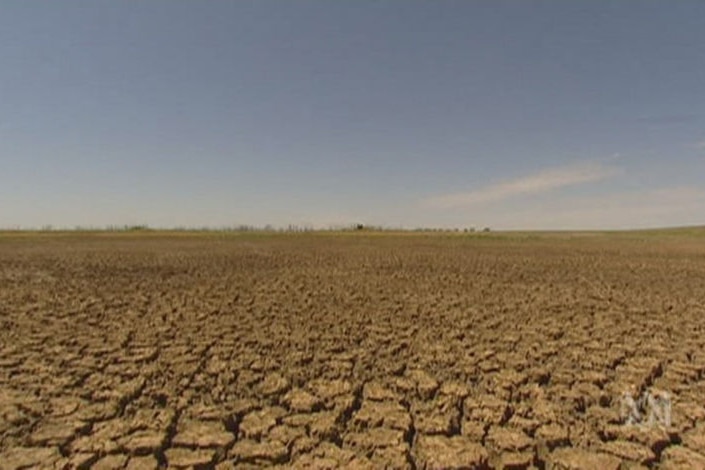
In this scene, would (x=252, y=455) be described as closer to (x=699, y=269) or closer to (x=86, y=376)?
(x=86, y=376)

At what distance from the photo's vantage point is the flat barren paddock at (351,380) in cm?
280

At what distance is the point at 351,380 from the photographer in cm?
394

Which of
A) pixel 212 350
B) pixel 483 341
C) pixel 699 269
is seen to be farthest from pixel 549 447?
pixel 699 269

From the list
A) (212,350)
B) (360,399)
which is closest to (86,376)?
(212,350)

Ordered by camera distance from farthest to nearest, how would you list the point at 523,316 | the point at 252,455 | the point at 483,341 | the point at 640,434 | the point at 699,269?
the point at 699,269 → the point at 523,316 → the point at 483,341 → the point at 640,434 → the point at 252,455

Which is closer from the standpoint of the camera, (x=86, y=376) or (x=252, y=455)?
(x=252, y=455)

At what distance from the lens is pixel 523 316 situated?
632 centimetres

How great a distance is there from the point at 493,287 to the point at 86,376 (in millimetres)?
7077

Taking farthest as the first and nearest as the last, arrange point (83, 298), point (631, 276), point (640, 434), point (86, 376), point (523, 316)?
point (631, 276), point (83, 298), point (523, 316), point (86, 376), point (640, 434)

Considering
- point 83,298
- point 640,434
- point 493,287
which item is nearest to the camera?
point 640,434

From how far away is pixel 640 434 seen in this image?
2969 millimetres

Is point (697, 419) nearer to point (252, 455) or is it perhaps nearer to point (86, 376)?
point (252, 455)

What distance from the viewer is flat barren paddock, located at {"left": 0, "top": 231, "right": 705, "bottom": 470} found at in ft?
9.20

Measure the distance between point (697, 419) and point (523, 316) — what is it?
10.4 ft
